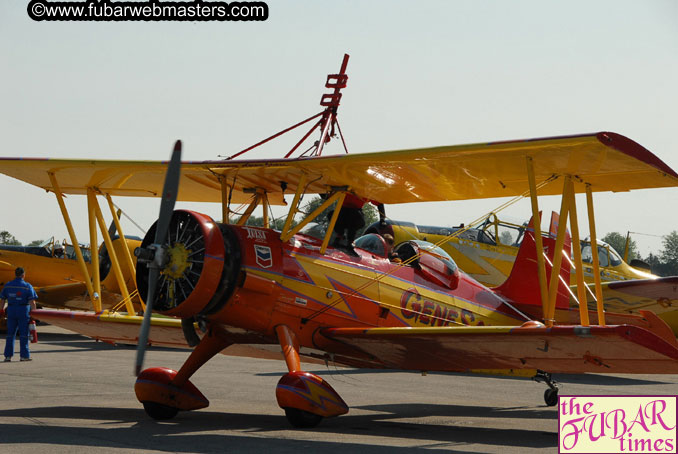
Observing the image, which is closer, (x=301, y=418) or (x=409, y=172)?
(x=301, y=418)

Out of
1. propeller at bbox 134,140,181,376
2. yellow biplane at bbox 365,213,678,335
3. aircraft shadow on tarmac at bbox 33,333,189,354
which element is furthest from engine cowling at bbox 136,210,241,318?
aircraft shadow on tarmac at bbox 33,333,189,354

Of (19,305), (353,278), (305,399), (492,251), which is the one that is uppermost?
(492,251)

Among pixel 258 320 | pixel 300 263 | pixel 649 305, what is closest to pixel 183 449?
pixel 258 320

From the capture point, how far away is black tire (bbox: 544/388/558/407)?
11766 millimetres

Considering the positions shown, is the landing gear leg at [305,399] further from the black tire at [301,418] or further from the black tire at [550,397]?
the black tire at [550,397]

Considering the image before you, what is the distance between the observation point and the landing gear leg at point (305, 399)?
854cm

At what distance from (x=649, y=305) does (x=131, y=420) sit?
→ 39.3ft

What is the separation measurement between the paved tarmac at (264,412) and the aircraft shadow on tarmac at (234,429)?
12 mm

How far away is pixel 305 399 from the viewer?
855cm

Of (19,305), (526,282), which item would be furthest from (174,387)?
(19,305)

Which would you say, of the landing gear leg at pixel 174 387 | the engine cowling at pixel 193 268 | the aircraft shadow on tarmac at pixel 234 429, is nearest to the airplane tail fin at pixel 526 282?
the aircraft shadow on tarmac at pixel 234 429

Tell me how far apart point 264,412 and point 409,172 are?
3.57 metres

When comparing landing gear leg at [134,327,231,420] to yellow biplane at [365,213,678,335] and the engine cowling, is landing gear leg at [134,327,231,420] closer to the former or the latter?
the engine cowling

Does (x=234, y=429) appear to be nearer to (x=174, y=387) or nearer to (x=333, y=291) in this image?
Result: (x=174, y=387)
